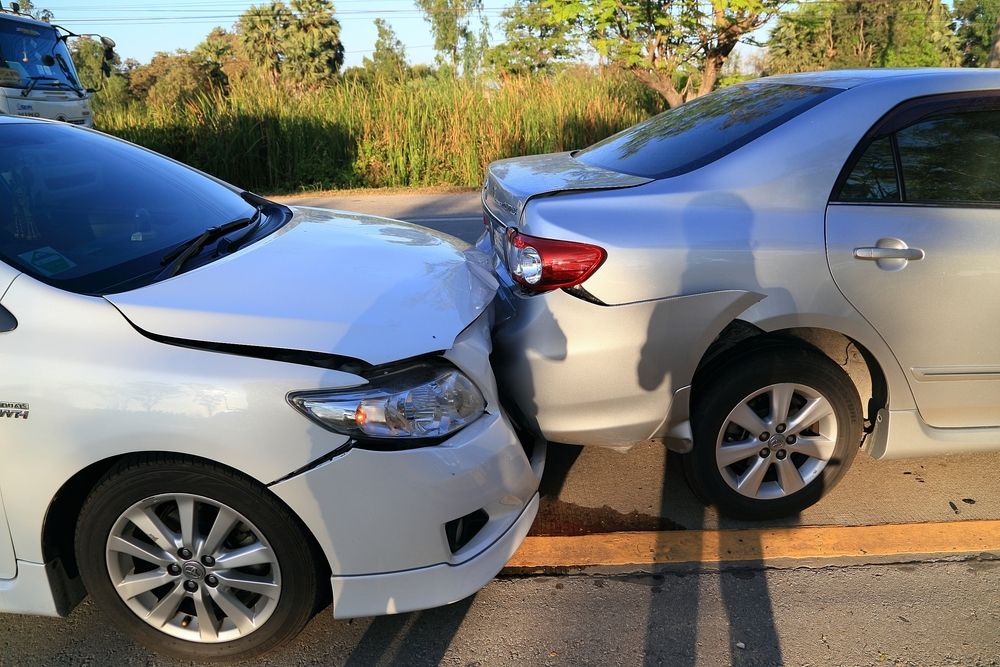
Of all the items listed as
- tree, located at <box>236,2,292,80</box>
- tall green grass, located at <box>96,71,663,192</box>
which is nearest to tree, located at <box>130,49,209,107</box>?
tree, located at <box>236,2,292,80</box>

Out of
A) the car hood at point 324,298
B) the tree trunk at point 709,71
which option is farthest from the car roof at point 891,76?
the tree trunk at point 709,71

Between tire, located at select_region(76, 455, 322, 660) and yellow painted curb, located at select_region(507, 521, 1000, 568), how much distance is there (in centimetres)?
94

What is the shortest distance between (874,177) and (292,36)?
46.2m

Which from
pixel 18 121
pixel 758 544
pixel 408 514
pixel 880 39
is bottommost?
pixel 758 544

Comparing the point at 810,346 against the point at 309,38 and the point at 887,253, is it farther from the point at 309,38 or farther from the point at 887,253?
the point at 309,38

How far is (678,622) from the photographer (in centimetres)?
232

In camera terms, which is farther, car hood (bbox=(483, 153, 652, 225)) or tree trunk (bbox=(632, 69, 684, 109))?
tree trunk (bbox=(632, 69, 684, 109))

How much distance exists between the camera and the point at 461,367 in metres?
2.12

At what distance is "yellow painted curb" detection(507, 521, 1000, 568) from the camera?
2662mm

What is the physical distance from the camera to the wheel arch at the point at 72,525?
1912 mm

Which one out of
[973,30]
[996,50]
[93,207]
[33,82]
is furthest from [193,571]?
[973,30]

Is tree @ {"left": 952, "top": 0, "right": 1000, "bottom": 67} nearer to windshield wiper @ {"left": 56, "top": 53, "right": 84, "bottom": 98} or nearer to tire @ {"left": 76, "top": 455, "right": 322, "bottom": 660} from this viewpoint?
windshield wiper @ {"left": 56, "top": 53, "right": 84, "bottom": 98}

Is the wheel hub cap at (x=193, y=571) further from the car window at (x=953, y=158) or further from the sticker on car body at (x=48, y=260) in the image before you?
the car window at (x=953, y=158)

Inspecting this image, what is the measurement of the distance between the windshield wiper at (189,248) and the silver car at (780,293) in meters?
1.11
